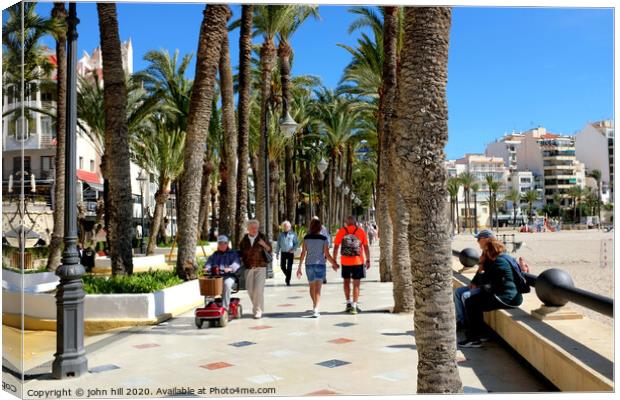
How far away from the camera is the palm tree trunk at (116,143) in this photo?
11.7 metres

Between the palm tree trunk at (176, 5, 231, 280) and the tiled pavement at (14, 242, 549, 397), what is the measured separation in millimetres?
2500

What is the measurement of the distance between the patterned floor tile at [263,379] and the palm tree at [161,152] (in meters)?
22.5

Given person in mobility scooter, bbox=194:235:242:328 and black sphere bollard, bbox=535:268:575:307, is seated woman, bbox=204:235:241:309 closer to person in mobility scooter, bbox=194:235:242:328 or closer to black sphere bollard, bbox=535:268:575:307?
person in mobility scooter, bbox=194:235:242:328

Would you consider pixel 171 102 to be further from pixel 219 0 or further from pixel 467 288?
pixel 219 0

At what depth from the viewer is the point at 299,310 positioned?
10.5m

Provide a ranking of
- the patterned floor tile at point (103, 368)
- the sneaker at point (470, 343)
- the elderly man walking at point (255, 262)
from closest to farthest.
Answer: the patterned floor tile at point (103, 368)
the sneaker at point (470, 343)
the elderly man walking at point (255, 262)

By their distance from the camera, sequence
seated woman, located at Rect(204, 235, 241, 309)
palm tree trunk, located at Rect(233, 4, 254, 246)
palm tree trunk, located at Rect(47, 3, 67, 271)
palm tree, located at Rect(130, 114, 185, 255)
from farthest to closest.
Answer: palm tree, located at Rect(130, 114, 185, 255) < palm tree trunk, located at Rect(233, 4, 254, 246) < palm tree trunk, located at Rect(47, 3, 67, 271) < seated woman, located at Rect(204, 235, 241, 309)

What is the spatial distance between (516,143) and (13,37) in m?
143

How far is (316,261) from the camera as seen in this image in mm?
9992

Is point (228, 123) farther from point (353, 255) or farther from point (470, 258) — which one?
point (353, 255)

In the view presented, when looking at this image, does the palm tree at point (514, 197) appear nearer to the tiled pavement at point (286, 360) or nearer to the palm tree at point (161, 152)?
the palm tree at point (161, 152)

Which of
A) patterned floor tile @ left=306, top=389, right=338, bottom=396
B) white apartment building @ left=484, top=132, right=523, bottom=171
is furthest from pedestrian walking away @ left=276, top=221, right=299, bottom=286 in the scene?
white apartment building @ left=484, top=132, right=523, bottom=171

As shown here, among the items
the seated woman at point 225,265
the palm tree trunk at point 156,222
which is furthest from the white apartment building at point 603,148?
the palm tree trunk at point 156,222

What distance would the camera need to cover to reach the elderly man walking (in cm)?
984
